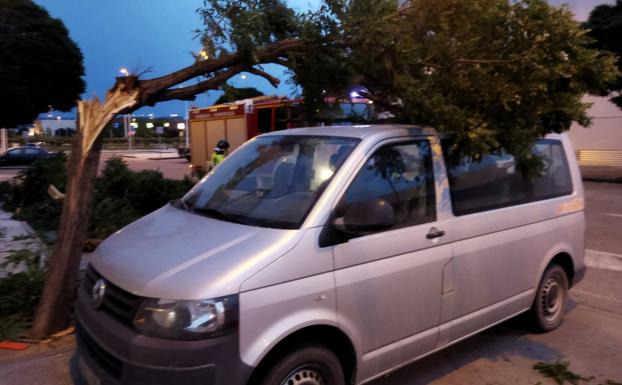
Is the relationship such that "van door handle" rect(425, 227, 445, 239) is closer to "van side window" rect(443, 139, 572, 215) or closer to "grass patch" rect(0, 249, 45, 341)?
"van side window" rect(443, 139, 572, 215)

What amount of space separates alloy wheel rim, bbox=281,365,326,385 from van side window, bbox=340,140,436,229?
1.01m

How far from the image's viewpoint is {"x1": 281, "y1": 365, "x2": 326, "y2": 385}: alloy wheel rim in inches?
124

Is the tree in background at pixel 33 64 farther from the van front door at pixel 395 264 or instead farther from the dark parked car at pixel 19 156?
the dark parked car at pixel 19 156

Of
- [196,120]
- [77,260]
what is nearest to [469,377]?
[77,260]

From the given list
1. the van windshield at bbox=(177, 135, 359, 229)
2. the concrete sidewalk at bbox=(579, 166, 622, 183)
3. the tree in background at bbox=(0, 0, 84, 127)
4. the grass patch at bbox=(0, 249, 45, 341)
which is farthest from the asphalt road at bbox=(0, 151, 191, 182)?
the concrete sidewalk at bbox=(579, 166, 622, 183)

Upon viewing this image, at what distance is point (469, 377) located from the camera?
4332 mm

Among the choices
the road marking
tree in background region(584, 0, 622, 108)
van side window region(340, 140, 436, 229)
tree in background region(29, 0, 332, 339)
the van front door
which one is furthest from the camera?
tree in background region(584, 0, 622, 108)

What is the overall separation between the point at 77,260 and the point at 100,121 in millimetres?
1183

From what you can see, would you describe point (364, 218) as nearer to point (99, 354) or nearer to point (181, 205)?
point (181, 205)

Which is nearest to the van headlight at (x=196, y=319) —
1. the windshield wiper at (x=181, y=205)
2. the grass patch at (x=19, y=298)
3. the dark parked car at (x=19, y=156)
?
the windshield wiper at (x=181, y=205)

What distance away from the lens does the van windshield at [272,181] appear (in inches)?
138

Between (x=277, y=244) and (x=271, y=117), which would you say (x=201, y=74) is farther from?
(x=271, y=117)

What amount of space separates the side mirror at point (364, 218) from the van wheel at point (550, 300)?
2277 mm

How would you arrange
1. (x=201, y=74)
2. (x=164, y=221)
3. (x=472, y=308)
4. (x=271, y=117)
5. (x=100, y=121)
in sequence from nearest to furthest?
(x=164, y=221), (x=472, y=308), (x=100, y=121), (x=201, y=74), (x=271, y=117)
